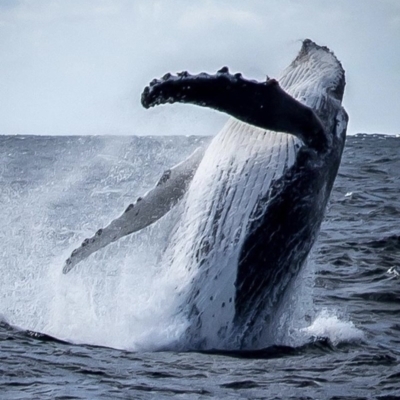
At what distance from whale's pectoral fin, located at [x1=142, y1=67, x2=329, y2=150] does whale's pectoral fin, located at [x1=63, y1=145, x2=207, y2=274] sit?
1.42 meters

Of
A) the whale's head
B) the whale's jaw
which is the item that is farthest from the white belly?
the whale's head

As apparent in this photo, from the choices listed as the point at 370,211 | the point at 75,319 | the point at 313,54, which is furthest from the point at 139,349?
the point at 370,211

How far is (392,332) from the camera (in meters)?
10.8

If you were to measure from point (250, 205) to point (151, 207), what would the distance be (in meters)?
1.34

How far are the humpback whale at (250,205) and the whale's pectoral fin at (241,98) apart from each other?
12mm

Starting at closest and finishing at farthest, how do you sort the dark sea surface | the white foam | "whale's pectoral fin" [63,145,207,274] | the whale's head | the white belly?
the dark sea surface, the white belly, the white foam, the whale's head, "whale's pectoral fin" [63,145,207,274]

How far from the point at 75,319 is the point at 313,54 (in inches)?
165

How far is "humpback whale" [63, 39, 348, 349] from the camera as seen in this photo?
948cm

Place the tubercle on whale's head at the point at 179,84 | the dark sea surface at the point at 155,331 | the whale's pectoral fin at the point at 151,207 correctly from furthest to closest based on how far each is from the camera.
→ 1. the whale's pectoral fin at the point at 151,207
2. the tubercle on whale's head at the point at 179,84
3. the dark sea surface at the point at 155,331

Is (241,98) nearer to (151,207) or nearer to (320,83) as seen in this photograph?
(320,83)

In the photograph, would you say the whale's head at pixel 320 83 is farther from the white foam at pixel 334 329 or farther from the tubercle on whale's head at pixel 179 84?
the white foam at pixel 334 329

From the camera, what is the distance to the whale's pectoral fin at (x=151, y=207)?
1063cm

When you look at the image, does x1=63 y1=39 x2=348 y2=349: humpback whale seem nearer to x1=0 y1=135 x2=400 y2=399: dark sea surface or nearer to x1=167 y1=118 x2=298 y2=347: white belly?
x1=167 y1=118 x2=298 y2=347: white belly

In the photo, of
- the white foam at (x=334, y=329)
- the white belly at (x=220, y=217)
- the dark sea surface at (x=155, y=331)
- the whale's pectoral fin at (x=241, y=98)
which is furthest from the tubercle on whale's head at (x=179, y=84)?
the white foam at (x=334, y=329)
